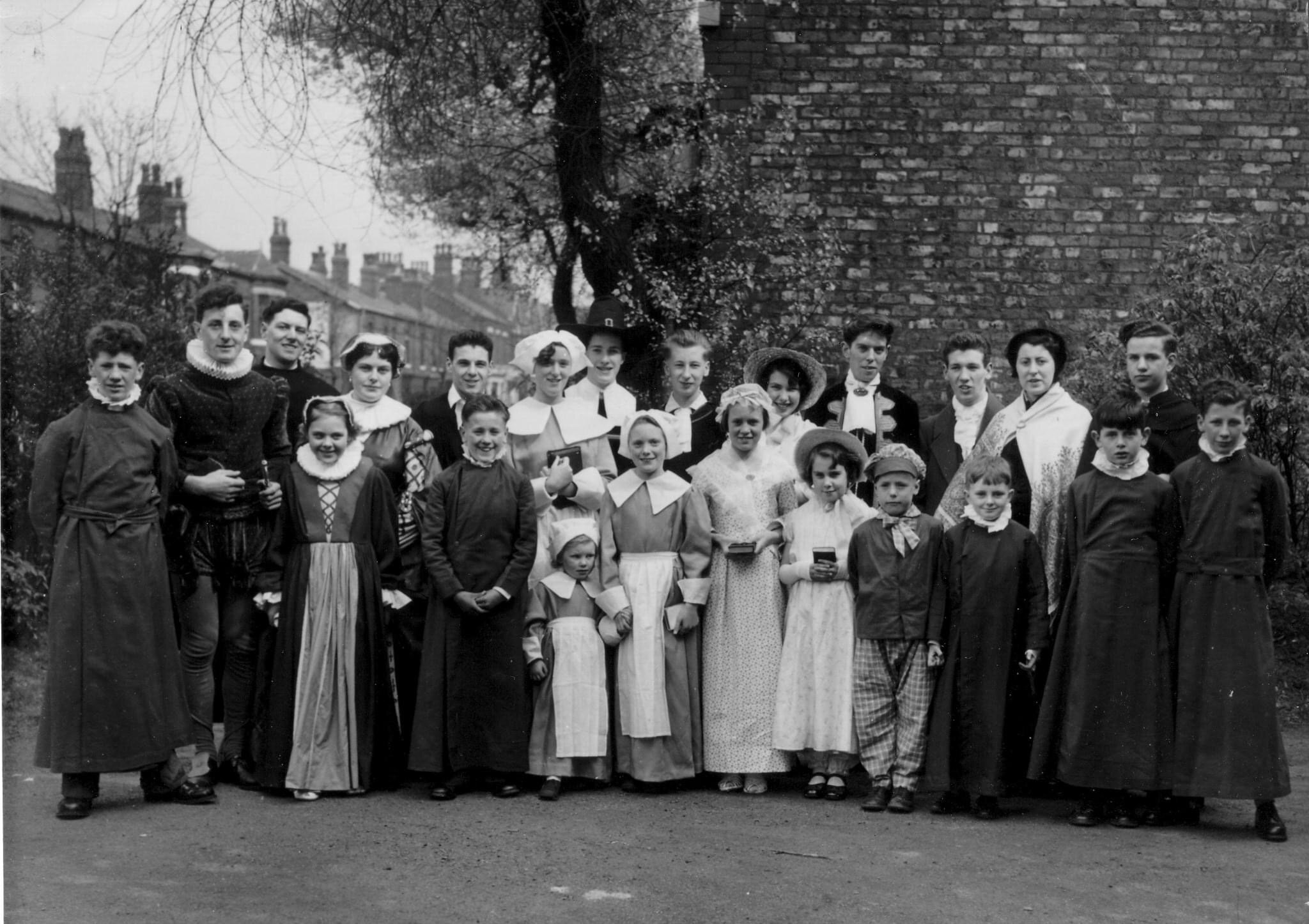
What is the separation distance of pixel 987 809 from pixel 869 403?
91.1 inches

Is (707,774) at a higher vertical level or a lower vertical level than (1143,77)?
lower

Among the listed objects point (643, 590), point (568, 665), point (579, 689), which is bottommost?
point (579, 689)

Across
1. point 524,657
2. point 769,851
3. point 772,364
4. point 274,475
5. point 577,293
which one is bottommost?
point 769,851

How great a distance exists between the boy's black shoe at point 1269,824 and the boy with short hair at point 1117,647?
14.1 inches

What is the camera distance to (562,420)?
23.2 feet

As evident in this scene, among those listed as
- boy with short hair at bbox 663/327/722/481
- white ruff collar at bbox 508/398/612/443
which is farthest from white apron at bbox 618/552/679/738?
boy with short hair at bbox 663/327/722/481

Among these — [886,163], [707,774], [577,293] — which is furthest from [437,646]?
[577,293]

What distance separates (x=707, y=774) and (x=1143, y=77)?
285 inches

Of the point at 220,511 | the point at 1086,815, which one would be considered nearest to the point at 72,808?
the point at 220,511

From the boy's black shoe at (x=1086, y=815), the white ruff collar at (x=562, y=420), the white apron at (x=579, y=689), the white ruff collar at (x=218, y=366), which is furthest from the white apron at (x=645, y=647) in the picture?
the white ruff collar at (x=218, y=366)

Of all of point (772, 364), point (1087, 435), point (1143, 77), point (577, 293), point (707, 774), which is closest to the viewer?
point (1087, 435)

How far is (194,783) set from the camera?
6.01 metres

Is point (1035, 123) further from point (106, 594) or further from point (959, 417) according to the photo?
point (106, 594)

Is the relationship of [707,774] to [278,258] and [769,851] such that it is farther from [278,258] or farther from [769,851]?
[278,258]
